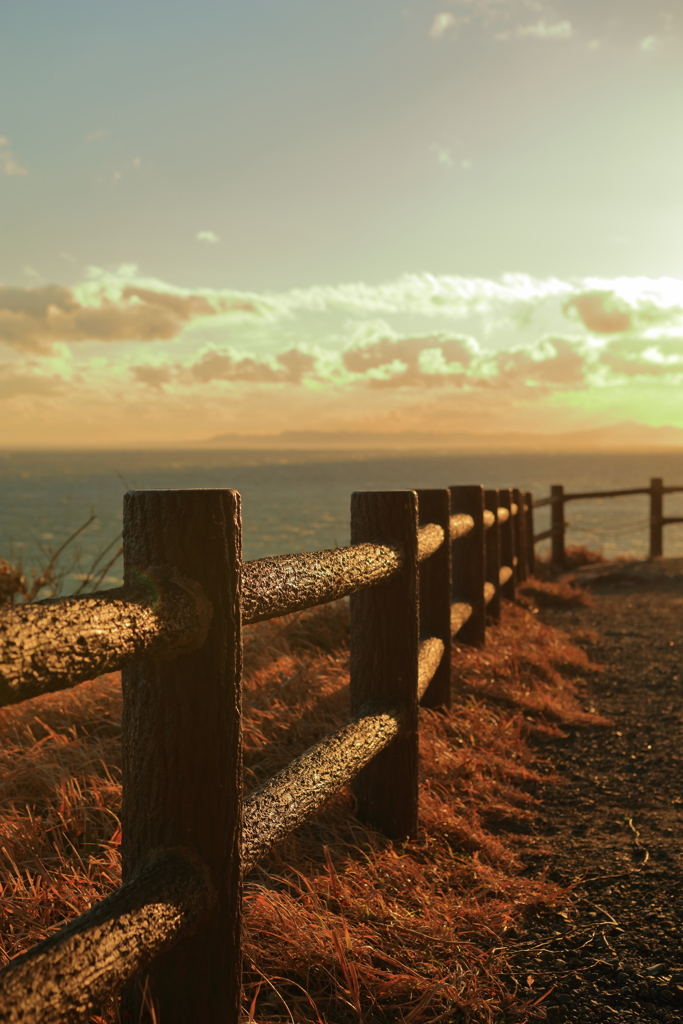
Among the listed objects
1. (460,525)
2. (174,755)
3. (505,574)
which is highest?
(460,525)

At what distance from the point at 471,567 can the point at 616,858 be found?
285 centimetres

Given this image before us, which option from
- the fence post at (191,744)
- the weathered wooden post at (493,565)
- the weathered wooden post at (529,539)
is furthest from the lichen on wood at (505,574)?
the fence post at (191,744)

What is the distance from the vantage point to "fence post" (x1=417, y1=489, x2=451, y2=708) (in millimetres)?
3898

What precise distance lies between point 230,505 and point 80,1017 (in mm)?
850

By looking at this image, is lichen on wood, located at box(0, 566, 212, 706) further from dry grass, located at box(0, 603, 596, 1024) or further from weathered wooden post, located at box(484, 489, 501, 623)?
weathered wooden post, located at box(484, 489, 501, 623)

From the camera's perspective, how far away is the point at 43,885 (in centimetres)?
212

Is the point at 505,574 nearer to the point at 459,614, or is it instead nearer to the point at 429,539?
the point at 459,614

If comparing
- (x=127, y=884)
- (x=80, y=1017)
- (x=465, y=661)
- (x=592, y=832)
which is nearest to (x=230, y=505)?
(x=127, y=884)

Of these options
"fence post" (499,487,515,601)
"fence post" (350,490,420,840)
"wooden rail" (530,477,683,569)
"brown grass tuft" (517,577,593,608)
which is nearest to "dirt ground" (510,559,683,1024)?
"fence post" (350,490,420,840)

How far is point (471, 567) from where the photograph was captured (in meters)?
5.52

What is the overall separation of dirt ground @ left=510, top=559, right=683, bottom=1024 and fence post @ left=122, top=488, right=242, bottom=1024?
98cm

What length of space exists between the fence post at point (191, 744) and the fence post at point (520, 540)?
801 cm

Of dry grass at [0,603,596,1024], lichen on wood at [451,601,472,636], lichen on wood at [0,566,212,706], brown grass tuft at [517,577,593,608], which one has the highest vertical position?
lichen on wood at [0,566,212,706]

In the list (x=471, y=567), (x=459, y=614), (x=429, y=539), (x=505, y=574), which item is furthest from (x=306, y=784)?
(x=505, y=574)
